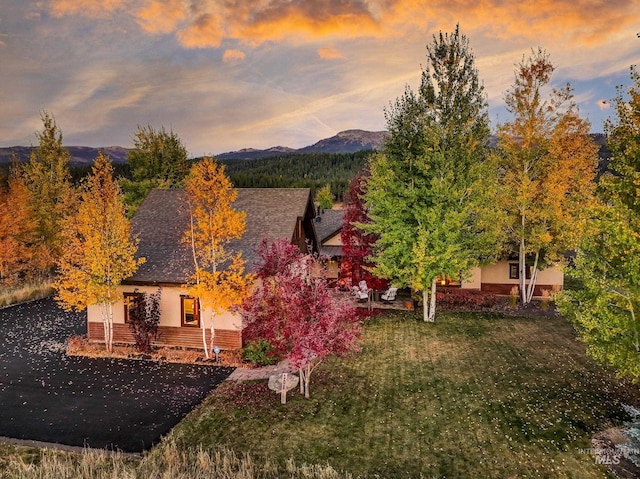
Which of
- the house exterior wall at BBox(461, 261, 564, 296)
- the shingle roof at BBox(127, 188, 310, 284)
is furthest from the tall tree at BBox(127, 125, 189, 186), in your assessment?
the house exterior wall at BBox(461, 261, 564, 296)

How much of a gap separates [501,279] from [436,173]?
11.7m

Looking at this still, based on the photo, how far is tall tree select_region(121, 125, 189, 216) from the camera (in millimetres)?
42531

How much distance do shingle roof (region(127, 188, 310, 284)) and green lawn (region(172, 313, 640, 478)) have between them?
22.0ft

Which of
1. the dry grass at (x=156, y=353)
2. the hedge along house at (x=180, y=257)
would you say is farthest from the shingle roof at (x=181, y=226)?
the dry grass at (x=156, y=353)

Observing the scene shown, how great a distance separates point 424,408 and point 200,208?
11.6 metres

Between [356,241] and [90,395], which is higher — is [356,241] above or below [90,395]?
above

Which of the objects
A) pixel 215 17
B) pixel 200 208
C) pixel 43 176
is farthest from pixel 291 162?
pixel 200 208

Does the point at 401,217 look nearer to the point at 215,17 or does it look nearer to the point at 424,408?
the point at 424,408

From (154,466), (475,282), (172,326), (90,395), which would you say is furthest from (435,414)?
(475,282)

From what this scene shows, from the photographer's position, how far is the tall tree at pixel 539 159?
25.0 metres

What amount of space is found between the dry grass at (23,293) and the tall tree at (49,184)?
460 cm

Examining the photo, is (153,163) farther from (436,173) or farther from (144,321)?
(436,173)

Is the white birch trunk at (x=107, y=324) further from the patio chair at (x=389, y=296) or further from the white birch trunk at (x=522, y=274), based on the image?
the white birch trunk at (x=522, y=274)

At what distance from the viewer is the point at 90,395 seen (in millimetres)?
15055
